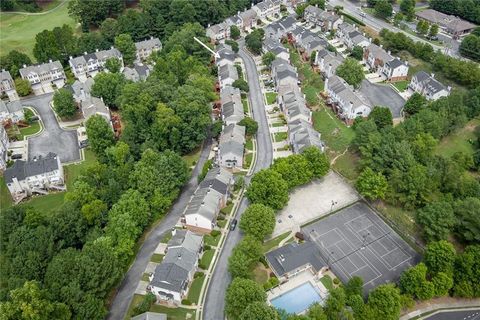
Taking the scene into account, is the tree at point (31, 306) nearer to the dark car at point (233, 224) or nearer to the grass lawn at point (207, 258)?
the grass lawn at point (207, 258)

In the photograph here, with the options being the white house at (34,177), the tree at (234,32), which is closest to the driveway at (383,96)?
the tree at (234,32)

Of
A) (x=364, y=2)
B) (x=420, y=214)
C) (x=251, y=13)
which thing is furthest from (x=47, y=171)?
(x=364, y=2)

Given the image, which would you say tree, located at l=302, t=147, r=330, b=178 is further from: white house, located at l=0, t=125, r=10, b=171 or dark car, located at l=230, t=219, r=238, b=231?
white house, located at l=0, t=125, r=10, b=171

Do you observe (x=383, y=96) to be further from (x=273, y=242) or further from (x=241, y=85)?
(x=273, y=242)

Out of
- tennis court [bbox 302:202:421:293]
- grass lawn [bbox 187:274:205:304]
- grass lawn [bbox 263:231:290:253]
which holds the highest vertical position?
grass lawn [bbox 187:274:205:304]

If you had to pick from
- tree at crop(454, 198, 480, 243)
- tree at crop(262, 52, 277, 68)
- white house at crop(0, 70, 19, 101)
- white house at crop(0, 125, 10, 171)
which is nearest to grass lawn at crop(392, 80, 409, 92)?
tree at crop(262, 52, 277, 68)

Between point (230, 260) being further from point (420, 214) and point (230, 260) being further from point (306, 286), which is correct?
point (420, 214)

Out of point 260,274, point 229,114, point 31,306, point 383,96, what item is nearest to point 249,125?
point 229,114
